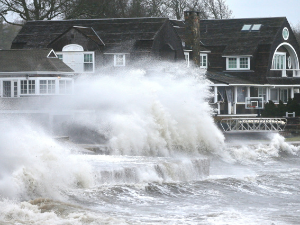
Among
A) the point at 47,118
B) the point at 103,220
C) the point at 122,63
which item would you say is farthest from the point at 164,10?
the point at 103,220

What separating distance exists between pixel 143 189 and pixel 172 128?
432 inches

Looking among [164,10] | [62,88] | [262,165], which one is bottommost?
[262,165]

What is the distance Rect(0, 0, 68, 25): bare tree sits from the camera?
54812mm

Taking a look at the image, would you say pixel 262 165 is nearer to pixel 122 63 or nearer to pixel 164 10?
pixel 122 63

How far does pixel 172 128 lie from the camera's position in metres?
29.5

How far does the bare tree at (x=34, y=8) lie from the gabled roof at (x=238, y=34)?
1220 centimetres

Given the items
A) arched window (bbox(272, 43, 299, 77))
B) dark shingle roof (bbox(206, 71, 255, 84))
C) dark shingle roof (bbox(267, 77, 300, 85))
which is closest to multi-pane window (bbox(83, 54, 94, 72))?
dark shingle roof (bbox(206, 71, 255, 84))

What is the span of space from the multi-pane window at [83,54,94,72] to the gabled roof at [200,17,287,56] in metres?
12.5

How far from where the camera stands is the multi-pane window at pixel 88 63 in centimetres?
4734

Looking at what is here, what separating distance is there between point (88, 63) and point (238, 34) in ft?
48.8

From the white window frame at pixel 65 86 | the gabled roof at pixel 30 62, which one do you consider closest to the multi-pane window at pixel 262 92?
the gabled roof at pixel 30 62

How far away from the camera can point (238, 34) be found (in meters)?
56.5

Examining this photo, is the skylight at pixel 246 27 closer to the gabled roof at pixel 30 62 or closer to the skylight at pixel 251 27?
the skylight at pixel 251 27

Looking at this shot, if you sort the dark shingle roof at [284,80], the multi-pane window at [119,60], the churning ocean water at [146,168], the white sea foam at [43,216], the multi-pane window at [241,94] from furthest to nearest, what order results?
the dark shingle roof at [284,80]
the multi-pane window at [241,94]
the multi-pane window at [119,60]
the churning ocean water at [146,168]
the white sea foam at [43,216]
